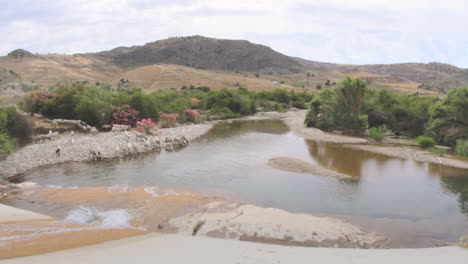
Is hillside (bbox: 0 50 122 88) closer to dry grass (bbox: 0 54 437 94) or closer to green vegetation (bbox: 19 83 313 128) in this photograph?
dry grass (bbox: 0 54 437 94)

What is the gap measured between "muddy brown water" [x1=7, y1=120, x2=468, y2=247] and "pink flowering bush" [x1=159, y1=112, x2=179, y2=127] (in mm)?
9262

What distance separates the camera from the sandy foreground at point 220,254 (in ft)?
22.0

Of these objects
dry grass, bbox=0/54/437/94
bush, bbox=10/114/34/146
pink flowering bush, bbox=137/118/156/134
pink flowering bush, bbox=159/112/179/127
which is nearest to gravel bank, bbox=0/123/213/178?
bush, bbox=10/114/34/146

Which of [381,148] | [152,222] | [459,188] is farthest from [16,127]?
[459,188]

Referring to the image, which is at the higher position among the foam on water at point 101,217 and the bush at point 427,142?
the bush at point 427,142

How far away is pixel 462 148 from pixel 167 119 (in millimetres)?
23045

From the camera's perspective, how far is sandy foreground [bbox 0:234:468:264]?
6.70m

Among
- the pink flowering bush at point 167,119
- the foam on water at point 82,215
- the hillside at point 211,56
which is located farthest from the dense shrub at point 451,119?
the hillside at point 211,56

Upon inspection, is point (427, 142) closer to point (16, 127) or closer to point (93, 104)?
point (93, 104)

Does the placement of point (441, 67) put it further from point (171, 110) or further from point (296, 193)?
point (296, 193)

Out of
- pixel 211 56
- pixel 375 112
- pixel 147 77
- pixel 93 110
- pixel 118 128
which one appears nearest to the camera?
pixel 118 128

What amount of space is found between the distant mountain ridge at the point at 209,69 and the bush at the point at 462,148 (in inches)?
2201

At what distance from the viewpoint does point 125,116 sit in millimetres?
27891

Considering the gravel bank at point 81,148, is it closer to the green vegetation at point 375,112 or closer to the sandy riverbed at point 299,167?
the sandy riverbed at point 299,167
